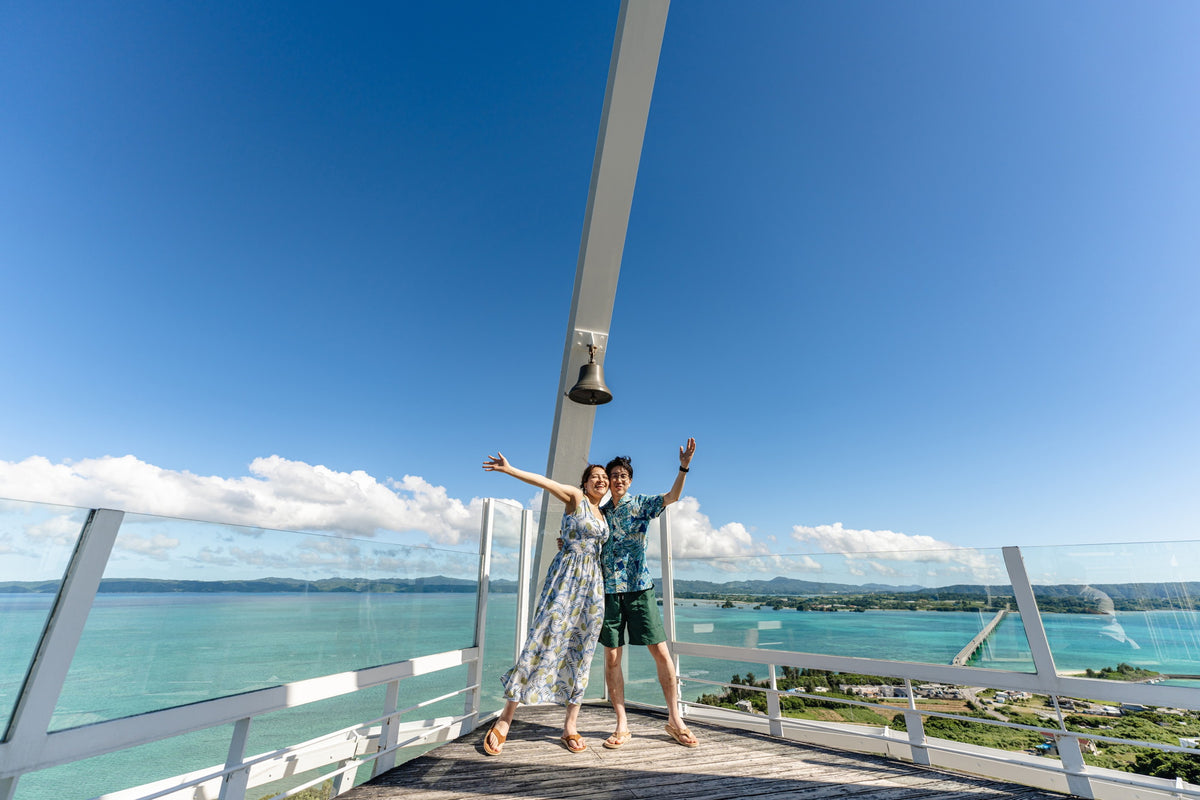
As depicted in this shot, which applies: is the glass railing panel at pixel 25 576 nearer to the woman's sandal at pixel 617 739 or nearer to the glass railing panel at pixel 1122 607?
the woman's sandal at pixel 617 739

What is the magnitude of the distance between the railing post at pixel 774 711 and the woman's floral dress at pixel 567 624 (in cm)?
122

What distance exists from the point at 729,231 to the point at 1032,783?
743 centimetres

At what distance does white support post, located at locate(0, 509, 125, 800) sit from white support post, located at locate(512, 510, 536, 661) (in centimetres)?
234

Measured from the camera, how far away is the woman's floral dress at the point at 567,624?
262cm

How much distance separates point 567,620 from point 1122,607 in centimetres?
269

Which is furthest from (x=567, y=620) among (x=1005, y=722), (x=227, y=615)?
(x=1005, y=722)

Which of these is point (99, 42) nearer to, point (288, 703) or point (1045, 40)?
point (288, 703)

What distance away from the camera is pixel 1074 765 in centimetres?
211

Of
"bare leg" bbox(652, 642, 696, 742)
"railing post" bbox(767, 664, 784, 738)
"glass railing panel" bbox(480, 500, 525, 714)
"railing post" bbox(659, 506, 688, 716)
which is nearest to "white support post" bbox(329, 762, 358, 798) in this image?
"glass railing panel" bbox(480, 500, 525, 714)

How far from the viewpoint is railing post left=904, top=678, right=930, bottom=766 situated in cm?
247

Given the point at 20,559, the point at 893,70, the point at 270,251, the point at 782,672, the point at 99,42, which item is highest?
the point at 99,42

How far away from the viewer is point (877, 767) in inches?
94.6

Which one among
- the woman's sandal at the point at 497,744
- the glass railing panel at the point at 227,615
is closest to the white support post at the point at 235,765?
the glass railing panel at the point at 227,615

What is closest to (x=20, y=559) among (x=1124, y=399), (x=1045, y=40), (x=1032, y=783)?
(x=1032, y=783)
